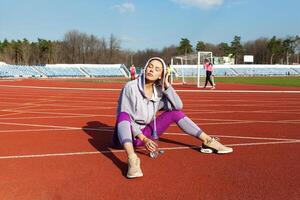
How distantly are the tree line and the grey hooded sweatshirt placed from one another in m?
94.6

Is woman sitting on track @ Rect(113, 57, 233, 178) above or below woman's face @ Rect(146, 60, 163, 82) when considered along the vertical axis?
below

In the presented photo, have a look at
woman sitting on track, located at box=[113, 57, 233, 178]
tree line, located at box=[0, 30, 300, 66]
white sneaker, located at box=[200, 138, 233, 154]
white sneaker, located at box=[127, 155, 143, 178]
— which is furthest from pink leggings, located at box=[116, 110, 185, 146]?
tree line, located at box=[0, 30, 300, 66]

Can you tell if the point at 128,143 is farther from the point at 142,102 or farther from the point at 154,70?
the point at 154,70

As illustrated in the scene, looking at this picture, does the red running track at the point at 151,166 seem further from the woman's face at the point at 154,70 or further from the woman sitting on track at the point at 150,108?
the woman's face at the point at 154,70

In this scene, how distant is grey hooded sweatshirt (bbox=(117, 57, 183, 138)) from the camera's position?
208 inches

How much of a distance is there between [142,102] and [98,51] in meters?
107

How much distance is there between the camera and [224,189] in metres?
3.93

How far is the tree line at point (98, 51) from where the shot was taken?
106 metres

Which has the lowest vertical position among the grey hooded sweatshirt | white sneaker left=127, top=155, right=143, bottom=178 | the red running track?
the red running track

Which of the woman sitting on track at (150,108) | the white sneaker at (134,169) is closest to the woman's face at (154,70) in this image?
the woman sitting on track at (150,108)

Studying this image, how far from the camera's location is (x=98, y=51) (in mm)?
110500

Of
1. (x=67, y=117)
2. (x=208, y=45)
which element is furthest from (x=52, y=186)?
(x=208, y=45)

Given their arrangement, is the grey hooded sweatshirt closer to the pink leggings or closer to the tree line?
the pink leggings

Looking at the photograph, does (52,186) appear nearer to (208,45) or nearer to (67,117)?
(67,117)
